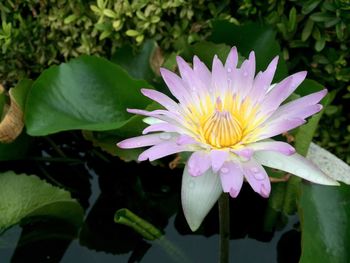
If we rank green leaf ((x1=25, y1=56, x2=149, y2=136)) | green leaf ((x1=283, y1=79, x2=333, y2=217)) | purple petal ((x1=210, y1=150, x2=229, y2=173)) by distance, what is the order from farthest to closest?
green leaf ((x1=25, y1=56, x2=149, y2=136)) → green leaf ((x1=283, y1=79, x2=333, y2=217)) → purple petal ((x1=210, y1=150, x2=229, y2=173))

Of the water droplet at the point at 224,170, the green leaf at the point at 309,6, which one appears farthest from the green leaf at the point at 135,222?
the green leaf at the point at 309,6

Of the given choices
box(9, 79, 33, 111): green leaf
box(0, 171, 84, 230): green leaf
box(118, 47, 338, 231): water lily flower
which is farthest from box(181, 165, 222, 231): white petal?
box(9, 79, 33, 111): green leaf

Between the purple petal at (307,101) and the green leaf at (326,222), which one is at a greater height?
the purple petal at (307,101)

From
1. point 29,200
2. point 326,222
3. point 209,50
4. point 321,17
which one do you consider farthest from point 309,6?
point 29,200

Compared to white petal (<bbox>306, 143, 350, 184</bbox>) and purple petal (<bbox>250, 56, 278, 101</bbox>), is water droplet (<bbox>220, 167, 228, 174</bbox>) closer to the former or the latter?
purple petal (<bbox>250, 56, 278, 101</bbox>)

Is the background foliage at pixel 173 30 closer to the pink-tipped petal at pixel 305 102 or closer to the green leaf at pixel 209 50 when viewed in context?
the green leaf at pixel 209 50

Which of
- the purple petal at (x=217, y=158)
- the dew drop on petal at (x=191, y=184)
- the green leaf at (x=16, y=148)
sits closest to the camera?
the purple petal at (x=217, y=158)
